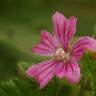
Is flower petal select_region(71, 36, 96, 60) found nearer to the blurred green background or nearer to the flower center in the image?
the flower center

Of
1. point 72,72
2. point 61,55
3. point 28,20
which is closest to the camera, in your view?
point 72,72

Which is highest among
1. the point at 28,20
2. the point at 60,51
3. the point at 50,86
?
the point at 28,20

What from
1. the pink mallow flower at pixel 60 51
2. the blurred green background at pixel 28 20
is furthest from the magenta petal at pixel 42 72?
the blurred green background at pixel 28 20

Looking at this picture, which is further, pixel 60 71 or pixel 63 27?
pixel 63 27

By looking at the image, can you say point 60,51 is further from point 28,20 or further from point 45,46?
point 28,20

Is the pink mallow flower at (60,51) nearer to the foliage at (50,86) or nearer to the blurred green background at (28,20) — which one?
the foliage at (50,86)

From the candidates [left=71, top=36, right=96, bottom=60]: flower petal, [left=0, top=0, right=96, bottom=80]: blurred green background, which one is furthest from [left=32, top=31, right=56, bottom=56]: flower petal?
[left=0, top=0, right=96, bottom=80]: blurred green background

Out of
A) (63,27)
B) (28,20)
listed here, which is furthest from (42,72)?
(28,20)
